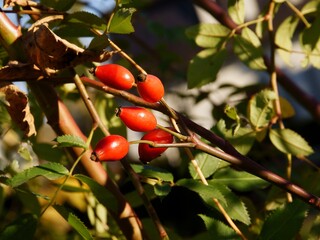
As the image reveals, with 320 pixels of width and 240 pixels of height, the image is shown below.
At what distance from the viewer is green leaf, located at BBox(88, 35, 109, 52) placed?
0.64m

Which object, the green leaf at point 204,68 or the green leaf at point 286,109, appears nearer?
the green leaf at point 204,68

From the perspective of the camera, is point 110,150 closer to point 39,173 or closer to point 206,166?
point 39,173

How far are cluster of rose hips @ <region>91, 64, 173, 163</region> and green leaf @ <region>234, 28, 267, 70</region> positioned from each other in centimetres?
39

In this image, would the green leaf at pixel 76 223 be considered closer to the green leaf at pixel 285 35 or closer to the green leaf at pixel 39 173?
the green leaf at pixel 39 173

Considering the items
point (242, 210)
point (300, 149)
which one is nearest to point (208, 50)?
point (300, 149)

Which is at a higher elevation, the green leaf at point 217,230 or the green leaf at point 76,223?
the green leaf at point 76,223

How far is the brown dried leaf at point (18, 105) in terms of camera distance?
0.67 metres

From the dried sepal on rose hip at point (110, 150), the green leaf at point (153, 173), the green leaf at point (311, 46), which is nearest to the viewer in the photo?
the dried sepal on rose hip at point (110, 150)

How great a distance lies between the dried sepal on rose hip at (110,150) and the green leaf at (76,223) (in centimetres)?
8

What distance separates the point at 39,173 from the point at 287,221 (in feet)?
0.96

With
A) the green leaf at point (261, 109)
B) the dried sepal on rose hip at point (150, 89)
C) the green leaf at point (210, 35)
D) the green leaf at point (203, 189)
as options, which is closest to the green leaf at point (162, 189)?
the green leaf at point (203, 189)

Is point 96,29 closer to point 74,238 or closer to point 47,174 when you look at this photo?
point 47,174

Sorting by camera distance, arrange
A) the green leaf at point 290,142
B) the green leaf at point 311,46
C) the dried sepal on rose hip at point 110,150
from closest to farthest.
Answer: the dried sepal on rose hip at point 110,150 < the green leaf at point 290,142 < the green leaf at point 311,46

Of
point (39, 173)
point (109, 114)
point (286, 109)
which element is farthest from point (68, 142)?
point (286, 109)
